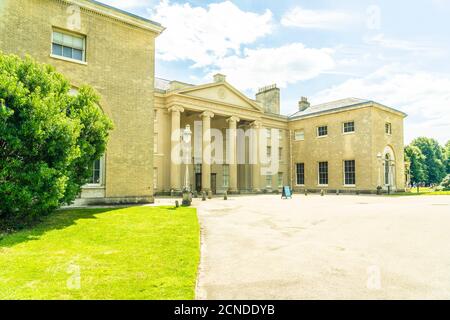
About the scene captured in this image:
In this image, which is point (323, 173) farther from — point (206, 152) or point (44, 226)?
point (44, 226)

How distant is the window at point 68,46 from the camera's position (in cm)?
1565

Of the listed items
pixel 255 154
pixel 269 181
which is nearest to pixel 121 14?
pixel 255 154

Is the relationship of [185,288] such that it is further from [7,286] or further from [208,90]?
[208,90]

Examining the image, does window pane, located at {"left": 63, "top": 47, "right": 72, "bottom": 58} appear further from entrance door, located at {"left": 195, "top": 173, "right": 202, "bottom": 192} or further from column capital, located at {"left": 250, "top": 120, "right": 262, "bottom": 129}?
column capital, located at {"left": 250, "top": 120, "right": 262, "bottom": 129}

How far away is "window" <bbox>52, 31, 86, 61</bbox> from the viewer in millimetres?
15648

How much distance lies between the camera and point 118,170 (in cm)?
1712

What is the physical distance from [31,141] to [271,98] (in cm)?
3603

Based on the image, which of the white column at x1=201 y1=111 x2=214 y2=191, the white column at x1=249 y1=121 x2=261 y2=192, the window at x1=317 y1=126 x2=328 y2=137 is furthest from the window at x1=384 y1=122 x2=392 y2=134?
the white column at x1=201 y1=111 x2=214 y2=191

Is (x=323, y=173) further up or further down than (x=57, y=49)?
further down

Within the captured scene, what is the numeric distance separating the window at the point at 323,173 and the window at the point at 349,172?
2567mm

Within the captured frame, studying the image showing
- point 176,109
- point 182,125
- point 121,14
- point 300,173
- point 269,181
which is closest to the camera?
point 121,14

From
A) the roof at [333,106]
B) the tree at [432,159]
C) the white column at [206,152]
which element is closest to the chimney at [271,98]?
the roof at [333,106]

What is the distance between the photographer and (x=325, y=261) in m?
6.16

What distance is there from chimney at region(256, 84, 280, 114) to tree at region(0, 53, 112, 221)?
1328 inches
